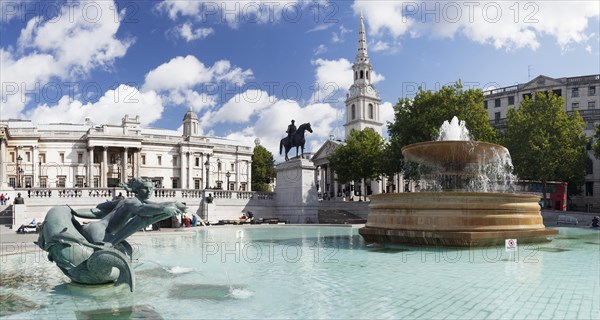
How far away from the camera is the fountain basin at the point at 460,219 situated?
1385 cm

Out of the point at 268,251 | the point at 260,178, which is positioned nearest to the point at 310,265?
the point at 268,251

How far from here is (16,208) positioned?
90.1ft

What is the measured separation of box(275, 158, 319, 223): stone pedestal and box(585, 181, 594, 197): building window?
4061 cm

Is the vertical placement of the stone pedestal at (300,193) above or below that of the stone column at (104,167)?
below

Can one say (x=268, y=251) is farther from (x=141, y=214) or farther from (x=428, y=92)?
(x=428, y=92)

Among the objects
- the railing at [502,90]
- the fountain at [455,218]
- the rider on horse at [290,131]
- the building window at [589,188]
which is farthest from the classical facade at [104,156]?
the fountain at [455,218]

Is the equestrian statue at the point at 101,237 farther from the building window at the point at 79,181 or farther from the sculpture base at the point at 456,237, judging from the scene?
the building window at the point at 79,181

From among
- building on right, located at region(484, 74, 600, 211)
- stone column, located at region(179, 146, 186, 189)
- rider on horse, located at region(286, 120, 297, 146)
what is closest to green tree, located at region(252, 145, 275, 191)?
stone column, located at region(179, 146, 186, 189)

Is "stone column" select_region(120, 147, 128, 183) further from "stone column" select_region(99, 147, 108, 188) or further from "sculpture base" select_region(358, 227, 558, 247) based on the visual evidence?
"sculpture base" select_region(358, 227, 558, 247)

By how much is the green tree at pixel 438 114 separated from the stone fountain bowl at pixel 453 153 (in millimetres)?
18597

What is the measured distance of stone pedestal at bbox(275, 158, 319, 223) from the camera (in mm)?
33812

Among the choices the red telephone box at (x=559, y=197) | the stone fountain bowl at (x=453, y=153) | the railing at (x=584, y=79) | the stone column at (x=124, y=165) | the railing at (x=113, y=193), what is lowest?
the red telephone box at (x=559, y=197)

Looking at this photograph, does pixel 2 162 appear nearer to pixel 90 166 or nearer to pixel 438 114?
pixel 90 166

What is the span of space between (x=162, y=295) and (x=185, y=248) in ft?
25.6
